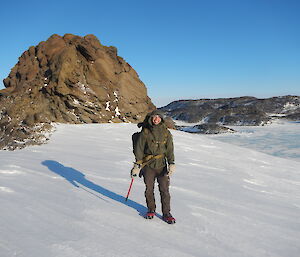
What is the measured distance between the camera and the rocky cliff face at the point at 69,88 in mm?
16281

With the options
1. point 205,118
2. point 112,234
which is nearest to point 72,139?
point 112,234

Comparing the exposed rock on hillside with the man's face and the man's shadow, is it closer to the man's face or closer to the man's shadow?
the man's shadow

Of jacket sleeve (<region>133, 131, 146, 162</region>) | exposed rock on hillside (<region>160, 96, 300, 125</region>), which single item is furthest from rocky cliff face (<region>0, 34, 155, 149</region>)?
exposed rock on hillside (<region>160, 96, 300, 125</region>)

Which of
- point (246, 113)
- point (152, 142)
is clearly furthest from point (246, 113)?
point (152, 142)

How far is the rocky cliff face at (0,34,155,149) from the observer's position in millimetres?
16281

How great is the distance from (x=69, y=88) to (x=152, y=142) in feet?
48.7

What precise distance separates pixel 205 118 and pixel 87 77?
43.6m

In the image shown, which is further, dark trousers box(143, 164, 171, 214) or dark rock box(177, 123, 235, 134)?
dark rock box(177, 123, 235, 134)

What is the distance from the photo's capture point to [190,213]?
524 cm

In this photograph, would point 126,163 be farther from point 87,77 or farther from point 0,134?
point 87,77

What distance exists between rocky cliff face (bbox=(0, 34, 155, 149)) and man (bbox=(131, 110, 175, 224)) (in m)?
10.6

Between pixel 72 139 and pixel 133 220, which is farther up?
pixel 72 139

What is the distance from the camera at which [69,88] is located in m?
18.1

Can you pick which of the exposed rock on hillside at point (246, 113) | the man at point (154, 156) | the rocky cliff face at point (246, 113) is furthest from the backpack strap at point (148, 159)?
the exposed rock on hillside at point (246, 113)
